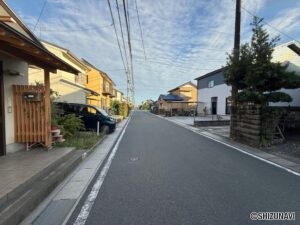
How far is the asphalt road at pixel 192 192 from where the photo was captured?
4271 mm

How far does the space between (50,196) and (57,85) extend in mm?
18136

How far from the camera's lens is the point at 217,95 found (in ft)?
135

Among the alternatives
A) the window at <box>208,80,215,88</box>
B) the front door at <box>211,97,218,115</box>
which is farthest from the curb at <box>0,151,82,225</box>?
the window at <box>208,80,215,88</box>

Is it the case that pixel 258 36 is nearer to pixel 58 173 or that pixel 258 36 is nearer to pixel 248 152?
pixel 248 152

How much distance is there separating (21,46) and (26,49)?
13.6 inches

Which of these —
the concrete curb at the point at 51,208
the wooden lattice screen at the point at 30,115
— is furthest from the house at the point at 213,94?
the concrete curb at the point at 51,208

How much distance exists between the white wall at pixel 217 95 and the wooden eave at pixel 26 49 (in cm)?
3026

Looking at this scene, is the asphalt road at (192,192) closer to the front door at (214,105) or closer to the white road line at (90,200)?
the white road line at (90,200)

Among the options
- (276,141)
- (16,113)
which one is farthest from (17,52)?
(276,141)

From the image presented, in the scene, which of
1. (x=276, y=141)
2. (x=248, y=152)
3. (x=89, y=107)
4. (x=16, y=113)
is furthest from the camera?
(x=89, y=107)

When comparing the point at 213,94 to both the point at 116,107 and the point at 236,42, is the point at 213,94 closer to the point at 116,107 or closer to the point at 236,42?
the point at 116,107

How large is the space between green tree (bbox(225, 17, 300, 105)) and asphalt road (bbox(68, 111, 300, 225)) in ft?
15.5

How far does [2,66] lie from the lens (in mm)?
8117

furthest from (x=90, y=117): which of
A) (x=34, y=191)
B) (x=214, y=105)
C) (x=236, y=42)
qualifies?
(x=214, y=105)
